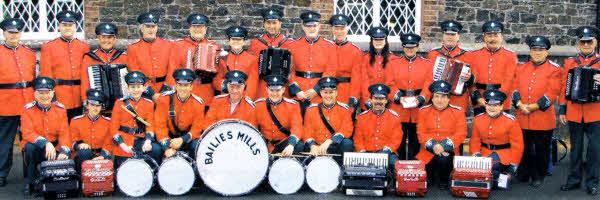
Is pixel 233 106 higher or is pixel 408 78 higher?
pixel 408 78

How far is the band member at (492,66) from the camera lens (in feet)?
28.8

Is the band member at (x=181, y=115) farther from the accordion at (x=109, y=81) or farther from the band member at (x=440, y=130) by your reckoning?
the band member at (x=440, y=130)

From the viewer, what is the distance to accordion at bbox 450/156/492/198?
7.78 metres

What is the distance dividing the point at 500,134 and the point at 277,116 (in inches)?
104

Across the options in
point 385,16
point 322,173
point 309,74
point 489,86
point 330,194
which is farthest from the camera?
point 385,16

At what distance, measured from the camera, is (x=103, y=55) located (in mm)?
8945

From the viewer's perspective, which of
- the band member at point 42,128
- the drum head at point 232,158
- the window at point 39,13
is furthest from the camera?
the window at point 39,13

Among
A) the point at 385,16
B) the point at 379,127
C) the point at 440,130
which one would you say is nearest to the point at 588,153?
the point at 440,130

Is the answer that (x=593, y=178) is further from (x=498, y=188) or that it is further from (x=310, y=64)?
(x=310, y=64)

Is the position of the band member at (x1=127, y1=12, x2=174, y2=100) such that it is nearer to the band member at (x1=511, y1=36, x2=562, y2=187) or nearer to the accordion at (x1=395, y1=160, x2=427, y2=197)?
the accordion at (x1=395, y1=160, x2=427, y2=197)

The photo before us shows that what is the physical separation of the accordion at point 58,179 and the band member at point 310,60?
2.83 m

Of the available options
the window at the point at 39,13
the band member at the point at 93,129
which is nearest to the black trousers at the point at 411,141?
the band member at the point at 93,129

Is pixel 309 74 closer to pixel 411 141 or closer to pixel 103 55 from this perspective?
pixel 411 141

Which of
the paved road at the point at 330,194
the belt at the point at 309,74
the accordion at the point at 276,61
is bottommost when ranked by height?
the paved road at the point at 330,194
